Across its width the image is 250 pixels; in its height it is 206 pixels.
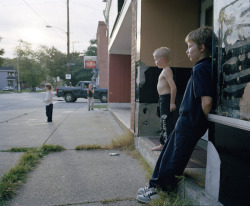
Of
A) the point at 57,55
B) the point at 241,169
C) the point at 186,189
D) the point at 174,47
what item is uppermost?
the point at 57,55

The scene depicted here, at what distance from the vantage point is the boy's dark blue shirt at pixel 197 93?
1.83m

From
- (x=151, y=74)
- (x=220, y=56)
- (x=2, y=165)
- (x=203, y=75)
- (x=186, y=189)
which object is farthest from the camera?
(x=151, y=74)

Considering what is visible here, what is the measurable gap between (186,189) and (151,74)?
7.89 feet

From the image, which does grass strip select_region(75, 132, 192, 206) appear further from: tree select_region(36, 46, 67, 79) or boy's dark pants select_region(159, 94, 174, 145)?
tree select_region(36, 46, 67, 79)

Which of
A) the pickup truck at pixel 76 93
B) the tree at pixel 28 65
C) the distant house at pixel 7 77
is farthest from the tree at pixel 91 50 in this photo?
the distant house at pixel 7 77

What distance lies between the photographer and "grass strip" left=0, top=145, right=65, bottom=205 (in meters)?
2.51

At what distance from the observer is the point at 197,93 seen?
1.84 m

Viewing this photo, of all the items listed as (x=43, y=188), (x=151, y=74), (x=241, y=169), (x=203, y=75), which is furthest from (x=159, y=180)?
(x=151, y=74)

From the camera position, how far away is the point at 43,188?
106 inches

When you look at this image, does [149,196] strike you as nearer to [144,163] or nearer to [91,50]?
[144,163]

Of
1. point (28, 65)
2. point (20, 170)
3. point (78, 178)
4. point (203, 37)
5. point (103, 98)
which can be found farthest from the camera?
point (28, 65)

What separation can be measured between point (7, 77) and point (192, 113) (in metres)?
96.0

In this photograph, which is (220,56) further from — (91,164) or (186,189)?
(91,164)

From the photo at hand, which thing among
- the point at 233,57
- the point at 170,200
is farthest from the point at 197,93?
the point at 170,200
